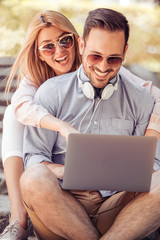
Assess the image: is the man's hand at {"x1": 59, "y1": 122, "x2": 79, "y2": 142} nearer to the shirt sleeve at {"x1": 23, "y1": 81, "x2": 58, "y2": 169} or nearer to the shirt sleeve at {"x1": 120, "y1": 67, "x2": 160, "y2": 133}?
the shirt sleeve at {"x1": 23, "y1": 81, "x2": 58, "y2": 169}

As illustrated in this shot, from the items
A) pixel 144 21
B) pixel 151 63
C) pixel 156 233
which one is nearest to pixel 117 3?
pixel 144 21

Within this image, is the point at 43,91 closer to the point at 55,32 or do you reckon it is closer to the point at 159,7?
the point at 55,32

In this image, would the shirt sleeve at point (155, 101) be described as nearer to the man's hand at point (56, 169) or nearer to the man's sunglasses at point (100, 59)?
the man's sunglasses at point (100, 59)

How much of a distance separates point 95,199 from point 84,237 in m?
0.22

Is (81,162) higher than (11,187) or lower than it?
higher

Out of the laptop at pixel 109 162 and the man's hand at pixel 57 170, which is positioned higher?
the laptop at pixel 109 162

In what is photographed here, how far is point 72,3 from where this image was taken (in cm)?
232

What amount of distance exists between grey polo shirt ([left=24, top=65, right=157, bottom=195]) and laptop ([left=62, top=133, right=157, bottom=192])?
31 centimetres

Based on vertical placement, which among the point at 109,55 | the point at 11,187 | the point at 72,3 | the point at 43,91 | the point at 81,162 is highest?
the point at 72,3

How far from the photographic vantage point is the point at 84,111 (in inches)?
74.9

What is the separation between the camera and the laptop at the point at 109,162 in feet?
4.99

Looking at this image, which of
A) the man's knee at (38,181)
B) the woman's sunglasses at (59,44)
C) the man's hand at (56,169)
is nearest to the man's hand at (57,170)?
the man's hand at (56,169)

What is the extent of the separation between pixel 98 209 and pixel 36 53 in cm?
93

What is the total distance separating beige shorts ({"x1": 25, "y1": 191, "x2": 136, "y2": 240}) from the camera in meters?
1.74
